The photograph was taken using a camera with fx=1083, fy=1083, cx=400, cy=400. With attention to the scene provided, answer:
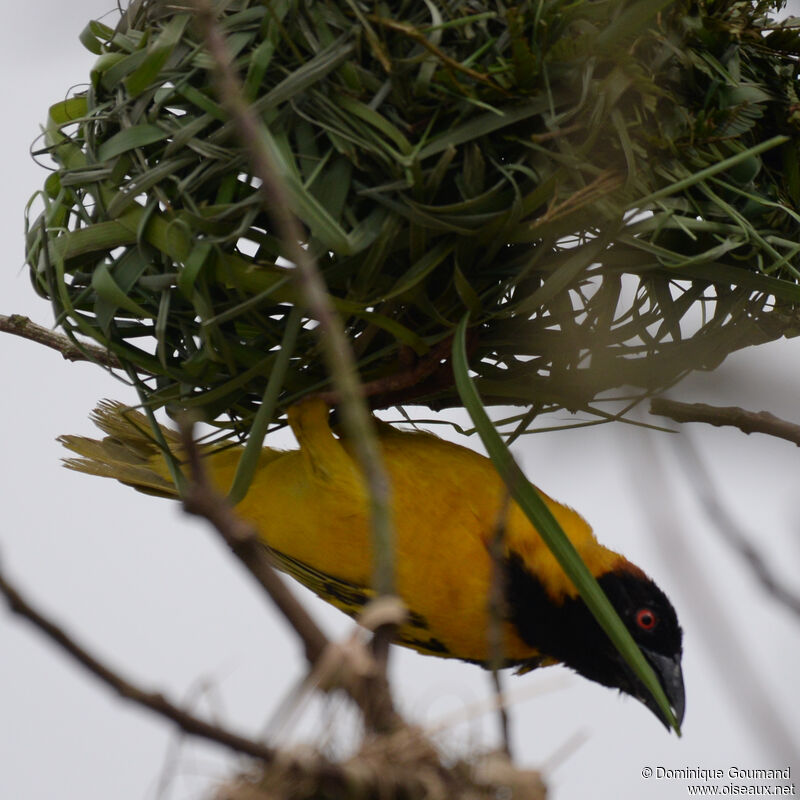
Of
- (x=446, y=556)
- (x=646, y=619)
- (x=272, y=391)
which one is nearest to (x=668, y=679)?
(x=646, y=619)

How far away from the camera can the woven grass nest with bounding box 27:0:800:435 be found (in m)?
1.04

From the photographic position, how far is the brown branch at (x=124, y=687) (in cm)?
43

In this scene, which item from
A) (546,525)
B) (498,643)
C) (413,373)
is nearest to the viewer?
(498,643)

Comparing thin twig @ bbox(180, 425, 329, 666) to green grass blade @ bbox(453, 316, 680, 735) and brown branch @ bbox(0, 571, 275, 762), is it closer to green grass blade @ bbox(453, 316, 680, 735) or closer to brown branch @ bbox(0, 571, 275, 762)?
brown branch @ bbox(0, 571, 275, 762)

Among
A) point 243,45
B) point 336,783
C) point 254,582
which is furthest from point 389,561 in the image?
point 243,45

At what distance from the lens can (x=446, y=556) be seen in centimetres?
145

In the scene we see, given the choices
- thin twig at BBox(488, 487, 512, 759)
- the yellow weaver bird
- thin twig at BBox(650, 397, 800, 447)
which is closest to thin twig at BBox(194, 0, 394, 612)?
thin twig at BBox(488, 487, 512, 759)

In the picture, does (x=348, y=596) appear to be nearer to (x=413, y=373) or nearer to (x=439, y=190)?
(x=413, y=373)

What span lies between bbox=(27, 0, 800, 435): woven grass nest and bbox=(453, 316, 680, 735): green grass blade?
10cm

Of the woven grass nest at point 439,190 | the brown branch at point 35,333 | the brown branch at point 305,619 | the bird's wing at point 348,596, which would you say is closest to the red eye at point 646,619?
the bird's wing at point 348,596

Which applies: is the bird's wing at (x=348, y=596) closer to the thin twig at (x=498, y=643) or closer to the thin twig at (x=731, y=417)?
the thin twig at (x=731, y=417)

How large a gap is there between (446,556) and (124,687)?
1.01m

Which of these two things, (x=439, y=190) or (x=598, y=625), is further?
(x=598, y=625)

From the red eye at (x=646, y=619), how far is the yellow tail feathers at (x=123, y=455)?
708 millimetres
